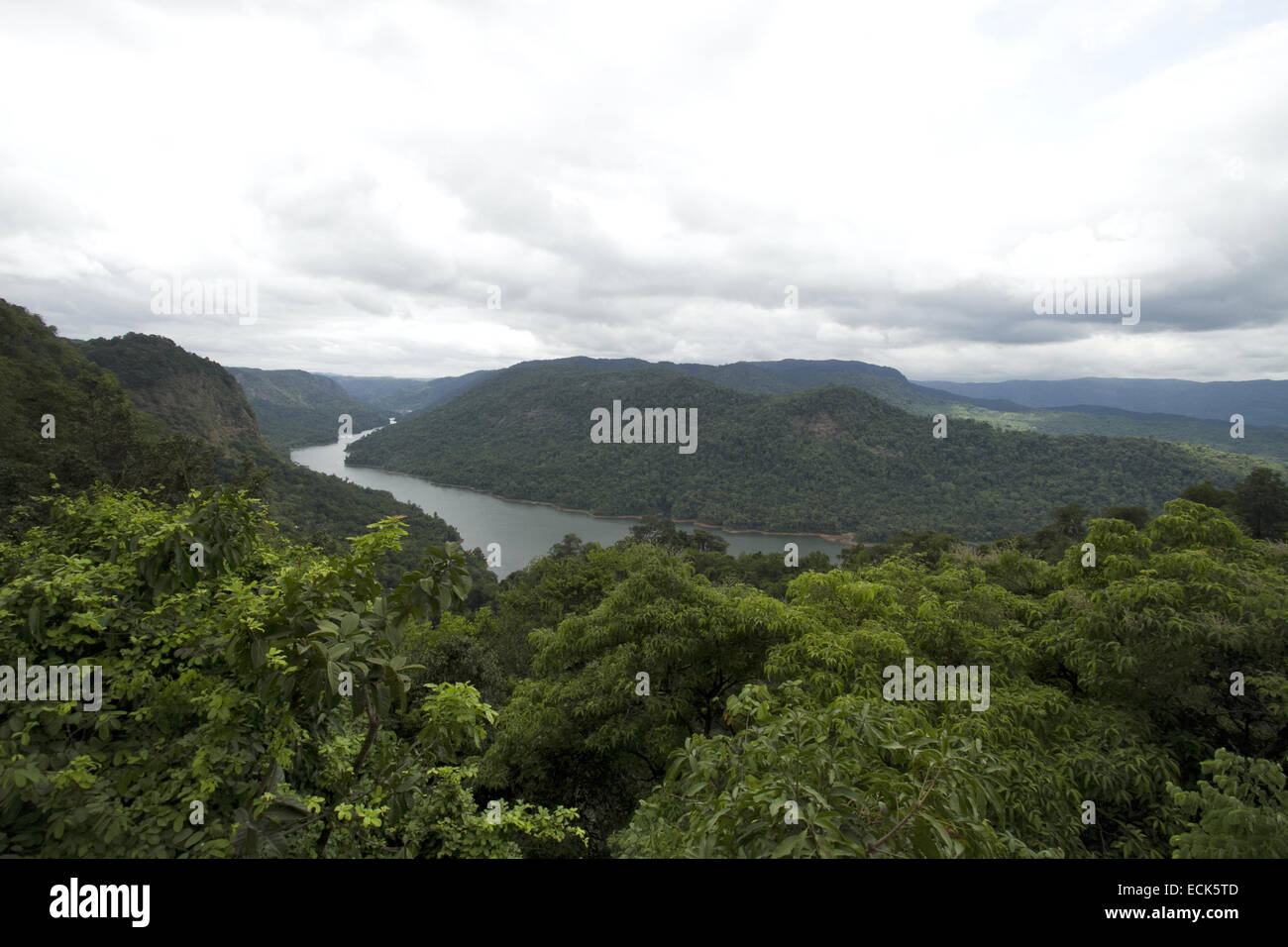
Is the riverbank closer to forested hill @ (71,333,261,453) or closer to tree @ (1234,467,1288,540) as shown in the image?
forested hill @ (71,333,261,453)

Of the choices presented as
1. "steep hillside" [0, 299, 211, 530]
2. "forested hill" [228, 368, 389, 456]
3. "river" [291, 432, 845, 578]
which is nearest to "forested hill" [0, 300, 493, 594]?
"steep hillside" [0, 299, 211, 530]

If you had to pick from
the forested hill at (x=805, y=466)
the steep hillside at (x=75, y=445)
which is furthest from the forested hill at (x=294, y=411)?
the steep hillside at (x=75, y=445)

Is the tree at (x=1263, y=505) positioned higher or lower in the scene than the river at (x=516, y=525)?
higher

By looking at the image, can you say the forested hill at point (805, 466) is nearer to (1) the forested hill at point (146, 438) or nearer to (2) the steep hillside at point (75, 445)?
(1) the forested hill at point (146, 438)

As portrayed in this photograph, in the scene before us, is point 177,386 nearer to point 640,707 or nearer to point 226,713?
point 640,707

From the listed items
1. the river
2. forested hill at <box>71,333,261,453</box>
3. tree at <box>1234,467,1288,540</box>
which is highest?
forested hill at <box>71,333,261,453</box>
